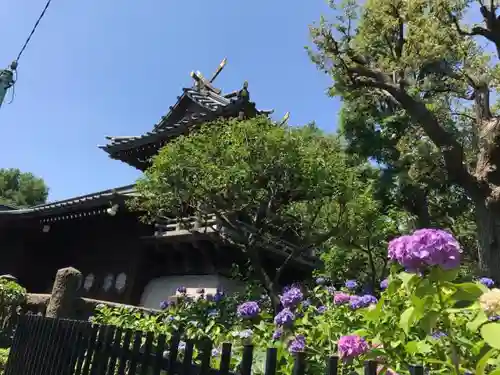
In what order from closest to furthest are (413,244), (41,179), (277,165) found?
(413,244) < (277,165) < (41,179)

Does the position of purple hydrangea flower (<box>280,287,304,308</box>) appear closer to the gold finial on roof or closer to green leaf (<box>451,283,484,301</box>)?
green leaf (<box>451,283,484,301</box>)

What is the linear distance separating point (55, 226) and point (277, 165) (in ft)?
32.0

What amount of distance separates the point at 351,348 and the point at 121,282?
1182cm

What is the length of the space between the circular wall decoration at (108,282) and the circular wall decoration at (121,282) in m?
0.21

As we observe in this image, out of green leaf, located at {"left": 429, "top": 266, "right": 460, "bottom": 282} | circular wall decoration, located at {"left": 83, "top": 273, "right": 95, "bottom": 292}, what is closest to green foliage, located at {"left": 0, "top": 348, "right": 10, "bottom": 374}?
green leaf, located at {"left": 429, "top": 266, "right": 460, "bottom": 282}

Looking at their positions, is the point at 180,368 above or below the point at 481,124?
below

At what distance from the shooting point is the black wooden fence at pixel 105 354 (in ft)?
7.04

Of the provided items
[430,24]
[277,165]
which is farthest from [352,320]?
[430,24]

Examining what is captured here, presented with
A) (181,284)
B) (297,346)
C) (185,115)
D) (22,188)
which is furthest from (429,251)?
(22,188)

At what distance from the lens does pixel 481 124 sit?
29.8 feet

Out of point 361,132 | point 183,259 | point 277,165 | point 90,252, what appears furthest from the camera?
point 361,132

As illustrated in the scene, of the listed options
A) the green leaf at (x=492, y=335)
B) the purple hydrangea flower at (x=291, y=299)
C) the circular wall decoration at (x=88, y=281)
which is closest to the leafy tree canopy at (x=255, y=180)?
the purple hydrangea flower at (x=291, y=299)

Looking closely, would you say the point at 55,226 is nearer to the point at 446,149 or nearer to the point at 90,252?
the point at 90,252

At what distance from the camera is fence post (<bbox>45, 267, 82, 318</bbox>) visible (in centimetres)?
723
